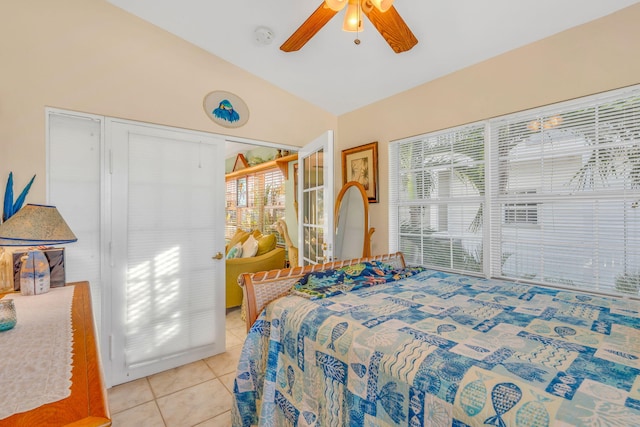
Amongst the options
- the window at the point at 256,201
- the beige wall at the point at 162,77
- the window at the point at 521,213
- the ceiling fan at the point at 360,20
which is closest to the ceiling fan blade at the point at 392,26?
the ceiling fan at the point at 360,20

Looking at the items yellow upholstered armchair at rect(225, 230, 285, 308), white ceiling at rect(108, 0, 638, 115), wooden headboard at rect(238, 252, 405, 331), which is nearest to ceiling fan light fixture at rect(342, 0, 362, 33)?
white ceiling at rect(108, 0, 638, 115)

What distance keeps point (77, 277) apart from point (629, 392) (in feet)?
9.32

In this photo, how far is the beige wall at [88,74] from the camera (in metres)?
1.86

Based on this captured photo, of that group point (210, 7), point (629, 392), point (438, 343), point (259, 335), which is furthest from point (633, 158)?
point (210, 7)

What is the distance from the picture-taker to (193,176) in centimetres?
257

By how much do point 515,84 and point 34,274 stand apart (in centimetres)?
312

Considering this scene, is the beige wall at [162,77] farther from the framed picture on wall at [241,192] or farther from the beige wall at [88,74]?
the framed picture on wall at [241,192]

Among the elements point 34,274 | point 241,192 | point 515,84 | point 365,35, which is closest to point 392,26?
point 365,35

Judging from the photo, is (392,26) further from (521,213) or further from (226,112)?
(226,112)

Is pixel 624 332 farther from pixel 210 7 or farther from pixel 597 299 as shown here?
pixel 210 7

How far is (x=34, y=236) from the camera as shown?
137cm

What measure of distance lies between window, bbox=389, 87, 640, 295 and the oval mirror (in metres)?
0.46

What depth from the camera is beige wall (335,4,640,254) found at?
1.73 metres

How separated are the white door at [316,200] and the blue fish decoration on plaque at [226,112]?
73 centimetres
